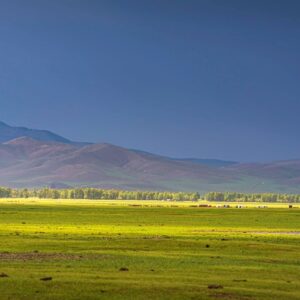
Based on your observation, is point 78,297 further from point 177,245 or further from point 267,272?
point 177,245

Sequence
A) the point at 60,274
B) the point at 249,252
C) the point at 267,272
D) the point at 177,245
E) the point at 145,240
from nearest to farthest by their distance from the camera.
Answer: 1. the point at 60,274
2. the point at 267,272
3. the point at 249,252
4. the point at 177,245
5. the point at 145,240

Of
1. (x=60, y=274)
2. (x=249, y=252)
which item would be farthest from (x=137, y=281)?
(x=249, y=252)

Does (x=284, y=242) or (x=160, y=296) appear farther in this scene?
(x=284, y=242)

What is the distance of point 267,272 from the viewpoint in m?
42.7

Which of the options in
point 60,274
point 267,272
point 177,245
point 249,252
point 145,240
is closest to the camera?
point 60,274

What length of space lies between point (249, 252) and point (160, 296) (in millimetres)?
23571

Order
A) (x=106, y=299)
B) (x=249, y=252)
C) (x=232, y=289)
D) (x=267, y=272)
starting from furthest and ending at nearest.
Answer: (x=249, y=252)
(x=267, y=272)
(x=232, y=289)
(x=106, y=299)

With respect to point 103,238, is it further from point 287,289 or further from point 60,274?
point 287,289

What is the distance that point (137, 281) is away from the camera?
1475 inches

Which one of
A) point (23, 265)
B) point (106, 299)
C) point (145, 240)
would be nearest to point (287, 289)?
point (106, 299)

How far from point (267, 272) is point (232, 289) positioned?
24.9ft

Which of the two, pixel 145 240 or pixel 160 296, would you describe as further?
pixel 145 240

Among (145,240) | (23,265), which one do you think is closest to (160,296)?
(23,265)

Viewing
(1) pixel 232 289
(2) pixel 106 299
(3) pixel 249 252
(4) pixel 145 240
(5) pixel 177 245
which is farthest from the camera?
(4) pixel 145 240
